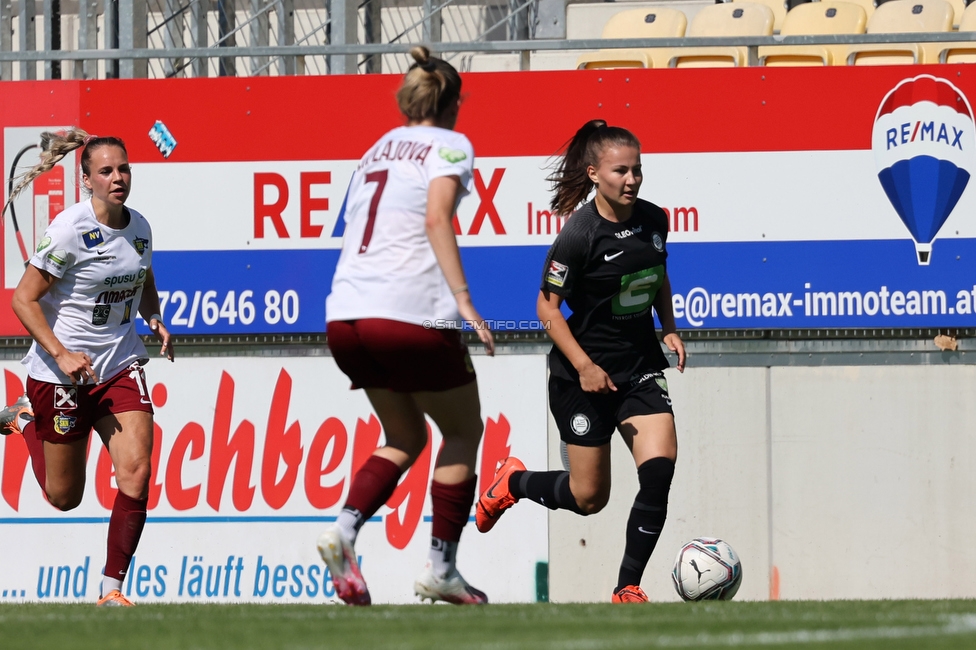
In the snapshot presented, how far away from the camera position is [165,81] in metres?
7.69

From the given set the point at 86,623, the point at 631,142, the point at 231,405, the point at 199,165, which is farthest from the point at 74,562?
the point at 631,142

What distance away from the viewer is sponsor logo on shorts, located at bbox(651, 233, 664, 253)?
5.90 meters

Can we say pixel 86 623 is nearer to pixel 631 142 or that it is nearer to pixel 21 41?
pixel 631 142

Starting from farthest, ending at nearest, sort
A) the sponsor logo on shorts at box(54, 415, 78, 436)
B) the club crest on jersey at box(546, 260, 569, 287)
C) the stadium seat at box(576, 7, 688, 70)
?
the stadium seat at box(576, 7, 688, 70) → the sponsor logo on shorts at box(54, 415, 78, 436) → the club crest on jersey at box(546, 260, 569, 287)

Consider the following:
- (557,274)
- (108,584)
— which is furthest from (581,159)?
(108,584)

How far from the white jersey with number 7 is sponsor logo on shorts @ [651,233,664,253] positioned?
62.8 inches

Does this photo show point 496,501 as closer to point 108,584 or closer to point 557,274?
point 557,274

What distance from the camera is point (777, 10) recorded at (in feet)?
38.8

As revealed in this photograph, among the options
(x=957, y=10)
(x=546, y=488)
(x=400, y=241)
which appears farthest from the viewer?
(x=957, y=10)

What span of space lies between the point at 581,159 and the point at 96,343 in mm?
2288

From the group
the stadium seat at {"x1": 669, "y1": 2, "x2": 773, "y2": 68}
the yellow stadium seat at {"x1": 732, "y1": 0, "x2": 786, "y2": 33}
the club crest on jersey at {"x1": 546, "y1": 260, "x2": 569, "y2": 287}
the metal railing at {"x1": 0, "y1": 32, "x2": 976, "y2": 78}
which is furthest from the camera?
the yellow stadium seat at {"x1": 732, "y1": 0, "x2": 786, "y2": 33}

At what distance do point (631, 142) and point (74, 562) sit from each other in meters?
4.07

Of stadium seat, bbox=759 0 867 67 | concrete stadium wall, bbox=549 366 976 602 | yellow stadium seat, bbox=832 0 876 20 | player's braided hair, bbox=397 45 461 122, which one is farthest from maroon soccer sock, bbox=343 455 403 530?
yellow stadium seat, bbox=832 0 876 20

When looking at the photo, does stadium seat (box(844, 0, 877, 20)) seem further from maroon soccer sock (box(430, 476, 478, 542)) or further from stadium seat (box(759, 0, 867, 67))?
maroon soccer sock (box(430, 476, 478, 542))
